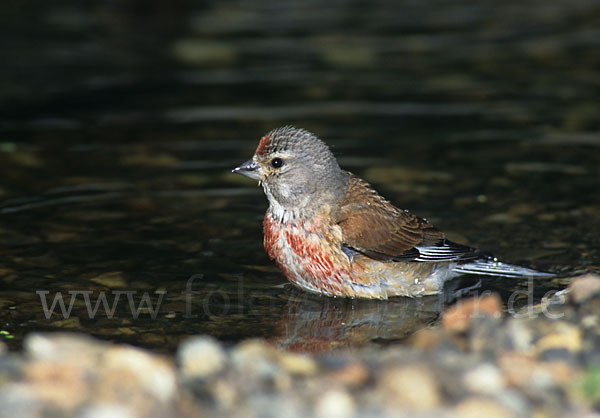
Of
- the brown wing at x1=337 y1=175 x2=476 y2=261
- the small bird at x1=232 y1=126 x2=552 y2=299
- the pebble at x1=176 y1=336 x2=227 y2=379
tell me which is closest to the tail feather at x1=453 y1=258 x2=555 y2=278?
the small bird at x1=232 y1=126 x2=552 y2=299

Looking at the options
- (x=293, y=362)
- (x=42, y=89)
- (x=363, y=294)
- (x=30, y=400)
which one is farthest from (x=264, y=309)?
(x=42, y=89)

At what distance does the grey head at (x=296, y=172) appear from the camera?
6129 mm

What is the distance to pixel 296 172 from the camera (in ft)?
20.3

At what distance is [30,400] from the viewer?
138 inches

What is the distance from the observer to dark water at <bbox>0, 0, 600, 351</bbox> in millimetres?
6098

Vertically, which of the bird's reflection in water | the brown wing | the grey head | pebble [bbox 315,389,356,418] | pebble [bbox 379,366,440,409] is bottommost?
pebble [bbox 315,389,356,418]

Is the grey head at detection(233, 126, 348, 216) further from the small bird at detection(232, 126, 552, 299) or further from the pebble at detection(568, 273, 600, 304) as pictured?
the pebble at detection(568, 273, 600, 304)

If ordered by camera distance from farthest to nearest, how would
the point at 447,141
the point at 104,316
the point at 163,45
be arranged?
1. the point at 163,45
2. the point at 447,141
3. the point at 104,316

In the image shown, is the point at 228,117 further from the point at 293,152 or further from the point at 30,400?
the point at 30,400

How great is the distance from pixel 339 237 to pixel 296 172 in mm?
533

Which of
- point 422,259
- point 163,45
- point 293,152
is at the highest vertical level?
point 163,45

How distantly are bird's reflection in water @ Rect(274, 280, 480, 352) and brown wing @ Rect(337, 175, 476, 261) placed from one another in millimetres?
313

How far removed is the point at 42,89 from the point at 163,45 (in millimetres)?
2439

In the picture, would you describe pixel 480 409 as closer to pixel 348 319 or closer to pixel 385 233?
pixel 348 319
